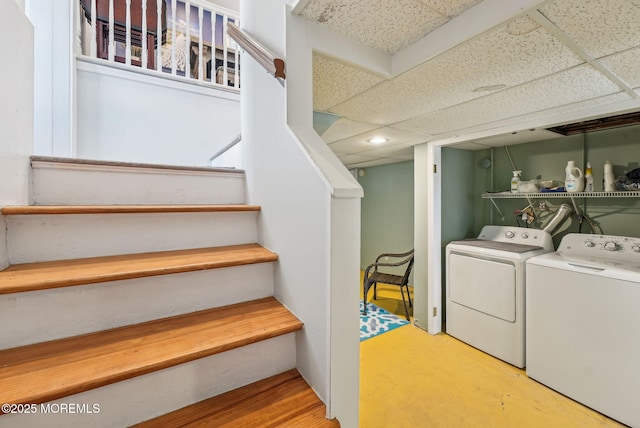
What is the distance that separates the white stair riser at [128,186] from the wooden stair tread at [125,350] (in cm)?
66

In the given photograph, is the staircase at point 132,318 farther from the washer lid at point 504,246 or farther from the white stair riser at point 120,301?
the washer lid at point 504,246

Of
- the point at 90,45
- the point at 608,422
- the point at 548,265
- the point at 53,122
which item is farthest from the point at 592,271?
the point at 90,45

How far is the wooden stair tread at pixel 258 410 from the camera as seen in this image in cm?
81

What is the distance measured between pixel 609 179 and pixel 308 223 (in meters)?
2.49

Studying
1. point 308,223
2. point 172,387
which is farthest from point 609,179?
point 172,387

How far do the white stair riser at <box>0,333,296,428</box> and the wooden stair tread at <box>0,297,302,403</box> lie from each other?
0.25 feet

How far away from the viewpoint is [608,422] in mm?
1611

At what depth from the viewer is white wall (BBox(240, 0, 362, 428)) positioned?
0.84m

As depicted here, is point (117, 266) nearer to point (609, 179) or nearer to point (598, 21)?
point (598, 21)

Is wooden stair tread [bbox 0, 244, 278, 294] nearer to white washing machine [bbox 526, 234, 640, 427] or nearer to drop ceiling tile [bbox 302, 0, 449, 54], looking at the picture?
drop ceiling tile [bbox 302, 0, 449, 54]

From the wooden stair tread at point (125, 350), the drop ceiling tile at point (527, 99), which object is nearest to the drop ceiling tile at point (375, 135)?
the drop ceiling tile at point (527, 99)

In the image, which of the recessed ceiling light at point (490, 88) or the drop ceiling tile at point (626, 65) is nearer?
the drop ceiling tile at point (626, 65)

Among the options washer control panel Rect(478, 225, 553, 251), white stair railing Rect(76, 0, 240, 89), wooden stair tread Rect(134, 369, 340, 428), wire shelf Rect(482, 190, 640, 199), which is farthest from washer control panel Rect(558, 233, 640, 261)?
white stair railing Rect(76, 0, 240, 89)

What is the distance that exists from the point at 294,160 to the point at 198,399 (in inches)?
36.2
